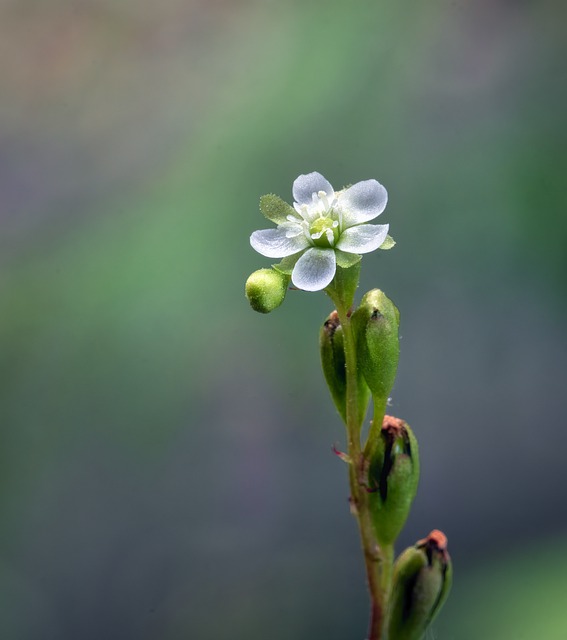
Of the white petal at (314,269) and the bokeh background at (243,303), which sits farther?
the bokeh background at (243,303)

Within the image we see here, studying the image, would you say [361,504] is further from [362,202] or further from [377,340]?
[362,202]

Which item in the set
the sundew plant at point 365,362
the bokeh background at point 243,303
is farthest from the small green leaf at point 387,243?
the bokeh background at point 243,303

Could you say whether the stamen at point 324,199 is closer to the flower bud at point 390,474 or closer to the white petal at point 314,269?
the white petal at point 314,269

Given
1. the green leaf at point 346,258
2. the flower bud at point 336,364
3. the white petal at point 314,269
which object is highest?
the green leaf at point 346,258

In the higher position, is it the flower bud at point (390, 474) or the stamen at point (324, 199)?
the stamen at point (324, 199)

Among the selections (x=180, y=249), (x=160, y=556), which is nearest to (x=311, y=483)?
(x=160, y=556)

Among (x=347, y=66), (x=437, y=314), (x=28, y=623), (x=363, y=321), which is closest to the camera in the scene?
(x=363, y=321)

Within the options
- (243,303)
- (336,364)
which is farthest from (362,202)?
(243,303)

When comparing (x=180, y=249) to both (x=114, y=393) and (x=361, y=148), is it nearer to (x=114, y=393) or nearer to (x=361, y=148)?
(x=114, y=393)
